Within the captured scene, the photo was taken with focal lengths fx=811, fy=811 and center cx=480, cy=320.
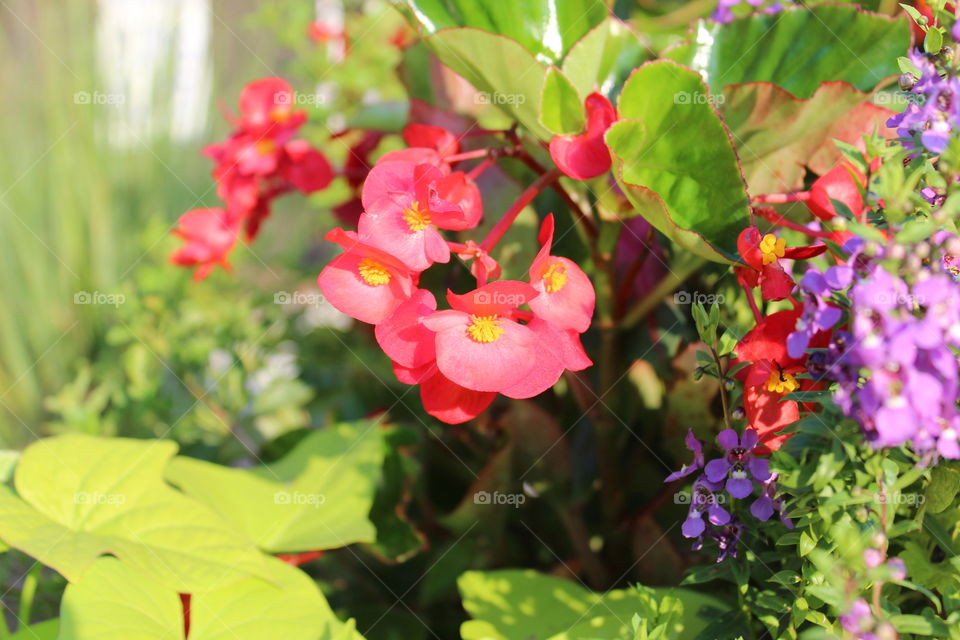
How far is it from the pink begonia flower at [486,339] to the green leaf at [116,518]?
23 cm

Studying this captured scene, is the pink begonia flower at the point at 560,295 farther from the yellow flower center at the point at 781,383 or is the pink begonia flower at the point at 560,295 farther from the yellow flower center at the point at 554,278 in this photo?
the yellow flower center at the point at 781,383

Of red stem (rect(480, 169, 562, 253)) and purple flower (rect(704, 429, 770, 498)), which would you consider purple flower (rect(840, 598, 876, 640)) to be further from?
red stem (rect(480, 169, 562, 253))

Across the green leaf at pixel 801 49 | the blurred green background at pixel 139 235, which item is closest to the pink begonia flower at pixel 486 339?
the green leaf at pixel 801 49

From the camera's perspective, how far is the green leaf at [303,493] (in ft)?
2.27

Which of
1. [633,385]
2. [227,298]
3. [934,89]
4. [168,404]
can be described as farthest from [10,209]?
[934,89]

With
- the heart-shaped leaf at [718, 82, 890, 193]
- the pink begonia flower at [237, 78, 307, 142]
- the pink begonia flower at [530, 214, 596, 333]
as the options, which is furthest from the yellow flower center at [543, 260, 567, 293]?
the pink begonia flower at [237, 78, 307, 142]

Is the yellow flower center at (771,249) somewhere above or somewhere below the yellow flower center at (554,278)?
above

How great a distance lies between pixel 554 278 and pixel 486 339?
70mm

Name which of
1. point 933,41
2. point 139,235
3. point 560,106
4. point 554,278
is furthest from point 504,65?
point 139,235

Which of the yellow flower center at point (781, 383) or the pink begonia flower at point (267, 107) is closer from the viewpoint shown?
the yellow flower center at point (781, 383)

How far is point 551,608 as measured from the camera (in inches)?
24.4

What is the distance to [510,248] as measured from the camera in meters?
0.74

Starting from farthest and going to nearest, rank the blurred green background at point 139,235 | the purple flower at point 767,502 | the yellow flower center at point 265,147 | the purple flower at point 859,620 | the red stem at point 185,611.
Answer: the blurred green background at point 139,235 < the yellow flower center at point 265,147 < the red stem at point 185,611 < the purple flower at point 767,502 < the purple flower at point 859,620

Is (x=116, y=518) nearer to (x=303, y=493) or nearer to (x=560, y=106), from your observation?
(x=303, y=493)
